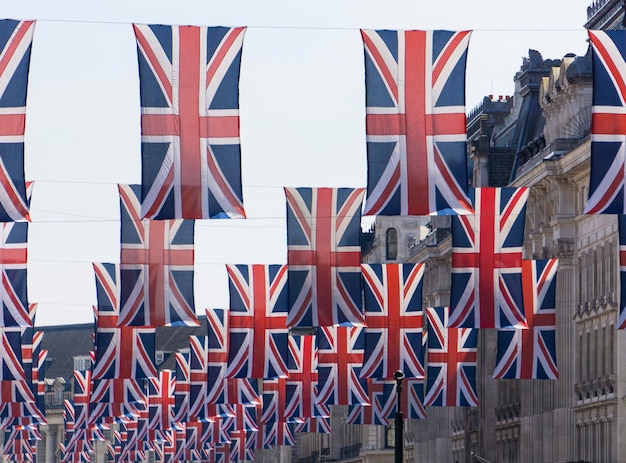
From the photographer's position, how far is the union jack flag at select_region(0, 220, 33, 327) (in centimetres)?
6222

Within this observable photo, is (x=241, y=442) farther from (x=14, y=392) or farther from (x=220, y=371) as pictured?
(x=220, y=371)

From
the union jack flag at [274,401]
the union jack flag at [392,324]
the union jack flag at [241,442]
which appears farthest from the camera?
the union jack flag at [241,442]

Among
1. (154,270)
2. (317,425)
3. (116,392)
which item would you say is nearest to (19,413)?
(116,392)

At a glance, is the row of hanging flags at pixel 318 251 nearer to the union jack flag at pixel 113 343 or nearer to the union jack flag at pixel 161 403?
the union jack flag at pixel 113 343

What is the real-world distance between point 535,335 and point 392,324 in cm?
784

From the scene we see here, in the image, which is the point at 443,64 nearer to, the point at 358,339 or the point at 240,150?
the point at 240,150

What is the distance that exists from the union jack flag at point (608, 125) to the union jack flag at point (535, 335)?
16.9 m

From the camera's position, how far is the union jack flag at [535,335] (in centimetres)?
5997

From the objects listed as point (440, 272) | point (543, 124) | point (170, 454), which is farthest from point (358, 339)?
point (170, 454)

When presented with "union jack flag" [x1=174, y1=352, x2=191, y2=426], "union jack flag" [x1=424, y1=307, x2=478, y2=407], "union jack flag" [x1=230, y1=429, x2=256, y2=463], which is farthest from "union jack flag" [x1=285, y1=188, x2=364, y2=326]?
"union jack flag" [x1=230, y1=429, x2=256, y2=463]

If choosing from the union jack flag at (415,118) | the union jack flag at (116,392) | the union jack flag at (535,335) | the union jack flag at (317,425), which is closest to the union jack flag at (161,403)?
the union jack flag at (317,425)

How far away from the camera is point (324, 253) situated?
198 feet

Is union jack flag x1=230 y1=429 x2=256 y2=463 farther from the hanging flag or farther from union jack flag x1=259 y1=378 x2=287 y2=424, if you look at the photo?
the hanging flag

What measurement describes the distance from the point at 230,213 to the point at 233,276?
23.4 metres
